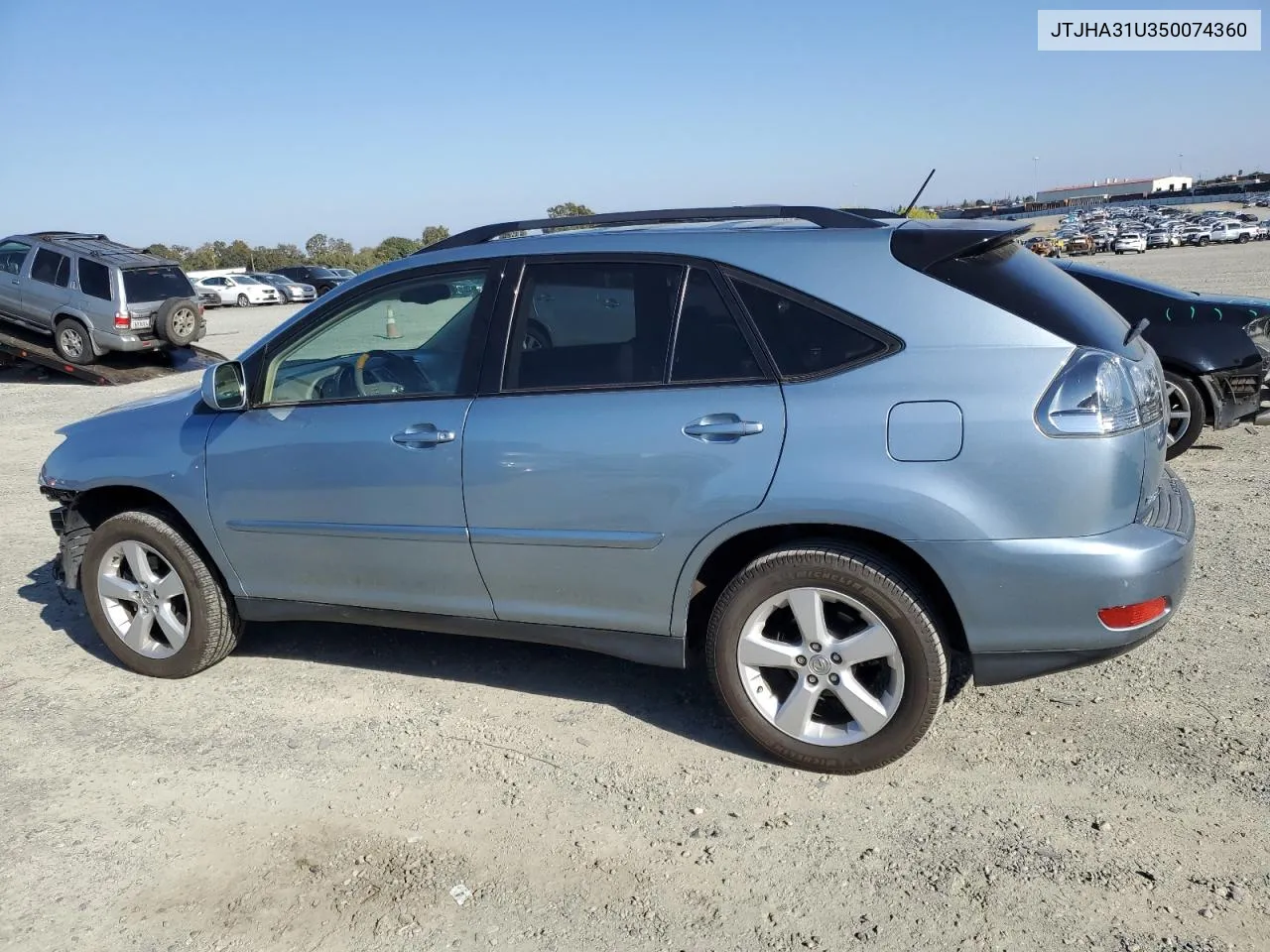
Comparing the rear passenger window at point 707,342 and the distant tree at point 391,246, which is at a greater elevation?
the distant tree at point 391,246

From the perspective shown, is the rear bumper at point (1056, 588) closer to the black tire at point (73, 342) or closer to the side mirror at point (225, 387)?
the side mirror at point (225, 387)

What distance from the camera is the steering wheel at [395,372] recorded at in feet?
13.1

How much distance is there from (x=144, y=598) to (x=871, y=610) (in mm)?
3141

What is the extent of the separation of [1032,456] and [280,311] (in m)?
35.3

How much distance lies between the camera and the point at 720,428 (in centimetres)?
338

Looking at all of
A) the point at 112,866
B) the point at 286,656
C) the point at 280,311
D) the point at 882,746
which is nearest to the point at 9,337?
the point at 286,656

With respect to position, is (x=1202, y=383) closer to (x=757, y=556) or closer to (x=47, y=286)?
(x=757, y=556)

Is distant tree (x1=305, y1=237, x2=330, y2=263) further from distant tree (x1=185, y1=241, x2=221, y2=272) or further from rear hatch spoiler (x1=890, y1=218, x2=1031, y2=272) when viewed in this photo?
rear hatch spoiler (x1=890, y1=218, x2=1031, y2=272)

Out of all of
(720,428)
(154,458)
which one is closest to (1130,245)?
(720,428)

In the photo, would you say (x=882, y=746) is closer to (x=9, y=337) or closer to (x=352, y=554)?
(x=352, y=554)

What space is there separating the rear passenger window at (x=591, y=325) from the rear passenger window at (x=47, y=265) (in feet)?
49.4

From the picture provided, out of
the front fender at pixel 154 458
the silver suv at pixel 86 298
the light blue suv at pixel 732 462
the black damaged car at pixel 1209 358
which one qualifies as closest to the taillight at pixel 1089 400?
the light blue suv at pixel 732 462

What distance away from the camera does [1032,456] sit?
10.0 ft

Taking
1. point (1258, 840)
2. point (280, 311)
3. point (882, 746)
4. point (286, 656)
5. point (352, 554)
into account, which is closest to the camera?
point (1258, 840)
